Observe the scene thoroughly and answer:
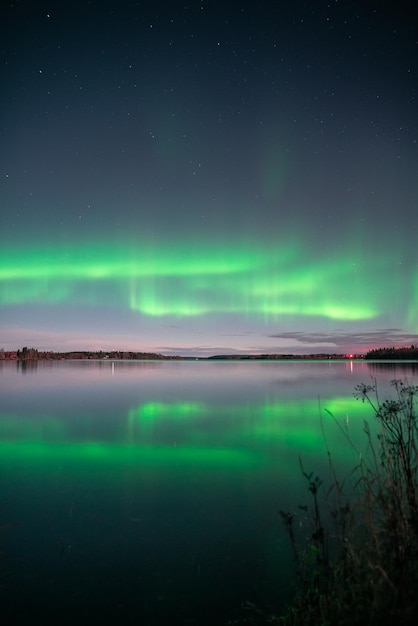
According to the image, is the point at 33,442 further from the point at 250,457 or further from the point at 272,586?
the point at 272,586

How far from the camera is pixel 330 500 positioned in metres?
9.24

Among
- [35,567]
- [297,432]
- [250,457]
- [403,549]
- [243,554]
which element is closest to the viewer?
[403,549]

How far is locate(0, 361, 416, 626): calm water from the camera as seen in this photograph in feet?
19.2

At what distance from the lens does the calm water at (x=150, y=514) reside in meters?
5.87

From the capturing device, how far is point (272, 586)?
20.4 ft

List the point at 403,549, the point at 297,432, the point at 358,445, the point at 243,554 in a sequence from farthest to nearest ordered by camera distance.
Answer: the point at 297,432, the point at 358,445, the point at 243,554, the point at 403,549

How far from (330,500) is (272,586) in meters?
3.54

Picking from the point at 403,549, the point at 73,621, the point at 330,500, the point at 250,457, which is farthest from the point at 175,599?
the point at 250,457

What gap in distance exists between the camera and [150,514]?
8.89 meters

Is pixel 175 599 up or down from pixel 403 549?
A: down

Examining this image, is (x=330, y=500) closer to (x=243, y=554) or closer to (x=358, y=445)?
(x=243, y=554)

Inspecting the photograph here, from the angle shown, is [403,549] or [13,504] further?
[13,504]

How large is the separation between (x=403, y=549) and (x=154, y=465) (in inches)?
361

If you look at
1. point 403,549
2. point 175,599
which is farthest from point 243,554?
point 403,549
